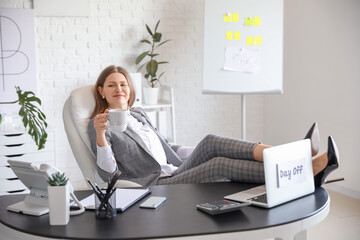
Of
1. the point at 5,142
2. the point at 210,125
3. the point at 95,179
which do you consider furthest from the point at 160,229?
the point at 210,125

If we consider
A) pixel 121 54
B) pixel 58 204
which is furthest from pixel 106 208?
pixel 121 54

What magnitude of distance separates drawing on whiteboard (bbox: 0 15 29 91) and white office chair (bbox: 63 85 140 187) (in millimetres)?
1345

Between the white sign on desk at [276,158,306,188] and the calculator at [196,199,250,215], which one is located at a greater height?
the white sign on desk at [276,158,306,188]

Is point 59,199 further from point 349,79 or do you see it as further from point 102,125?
point 349,79

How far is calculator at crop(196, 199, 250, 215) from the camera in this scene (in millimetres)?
1816

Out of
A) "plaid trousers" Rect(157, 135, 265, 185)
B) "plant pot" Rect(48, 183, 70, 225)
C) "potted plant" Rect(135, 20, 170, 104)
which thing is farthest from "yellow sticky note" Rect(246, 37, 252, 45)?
"plant pot" Rect(48, 183, 70, 225)

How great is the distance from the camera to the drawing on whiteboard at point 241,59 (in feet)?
13.6

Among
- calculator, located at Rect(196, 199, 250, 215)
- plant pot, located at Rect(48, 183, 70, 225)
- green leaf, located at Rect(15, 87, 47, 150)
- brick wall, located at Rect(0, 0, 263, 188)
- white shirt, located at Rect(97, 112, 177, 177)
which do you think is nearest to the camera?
plant pot, located at Rect(48, 183, 70, 225)

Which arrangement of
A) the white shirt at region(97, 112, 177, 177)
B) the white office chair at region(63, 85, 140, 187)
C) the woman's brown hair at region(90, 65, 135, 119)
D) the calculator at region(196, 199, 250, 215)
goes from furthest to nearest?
the woman's brown hair at region(90, 65, 135, 119)
the white shirt at region(97, 112, 177, 177)
the white office chair at region(63, 85, 140, 187)
the calculator at region(196, 199, 250, 215)

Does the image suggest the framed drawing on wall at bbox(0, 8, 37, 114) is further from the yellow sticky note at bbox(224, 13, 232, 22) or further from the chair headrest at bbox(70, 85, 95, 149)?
the yellow sticky note at bbox(224, 13, 232, 22)

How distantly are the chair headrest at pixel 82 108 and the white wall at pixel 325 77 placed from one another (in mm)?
2077

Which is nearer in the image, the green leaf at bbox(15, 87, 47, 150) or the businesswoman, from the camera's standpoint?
the businesswoman

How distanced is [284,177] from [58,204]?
86 centimetres

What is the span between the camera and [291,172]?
6.56 feet
